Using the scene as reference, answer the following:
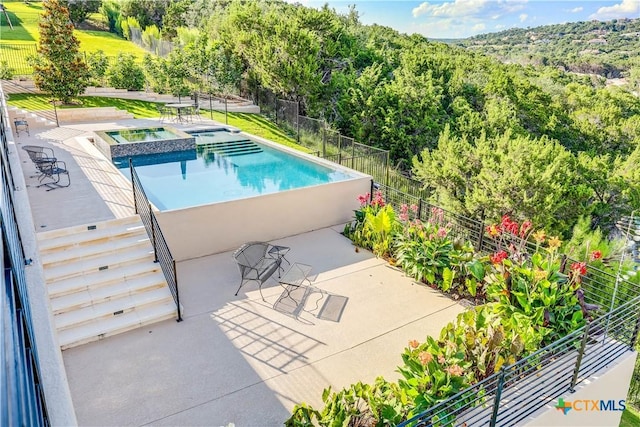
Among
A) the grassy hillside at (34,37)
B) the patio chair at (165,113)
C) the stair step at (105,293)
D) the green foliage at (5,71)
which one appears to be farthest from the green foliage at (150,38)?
the stair step at (105,293)

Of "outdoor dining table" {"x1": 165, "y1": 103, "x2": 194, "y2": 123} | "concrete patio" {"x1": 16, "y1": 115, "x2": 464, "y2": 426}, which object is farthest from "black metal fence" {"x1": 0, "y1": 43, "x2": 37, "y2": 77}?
"concrete patio" {"x1": 16, "y1": 115, "x2": 464, "y2": 426}

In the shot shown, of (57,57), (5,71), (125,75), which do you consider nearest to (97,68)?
(125,75)

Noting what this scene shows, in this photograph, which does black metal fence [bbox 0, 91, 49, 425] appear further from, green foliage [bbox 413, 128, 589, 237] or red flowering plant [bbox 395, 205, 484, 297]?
green foliage [bbox 413, 128, 589, 237]

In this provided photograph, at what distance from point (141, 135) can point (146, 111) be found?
233 inches

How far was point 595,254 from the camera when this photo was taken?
557 centimetres

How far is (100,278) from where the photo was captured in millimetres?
6320

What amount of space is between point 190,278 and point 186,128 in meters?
10.1

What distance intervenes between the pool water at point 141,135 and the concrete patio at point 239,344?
5.75 m

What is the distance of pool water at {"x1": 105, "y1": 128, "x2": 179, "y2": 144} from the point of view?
13686 millimetres

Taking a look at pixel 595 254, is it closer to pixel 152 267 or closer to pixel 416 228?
pixel 416 228

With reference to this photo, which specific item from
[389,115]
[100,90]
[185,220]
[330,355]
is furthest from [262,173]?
[100,90]

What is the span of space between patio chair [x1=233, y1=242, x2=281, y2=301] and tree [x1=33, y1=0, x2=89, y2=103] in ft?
48.1

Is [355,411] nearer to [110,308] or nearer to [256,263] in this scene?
[256,263]

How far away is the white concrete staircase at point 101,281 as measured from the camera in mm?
5762
